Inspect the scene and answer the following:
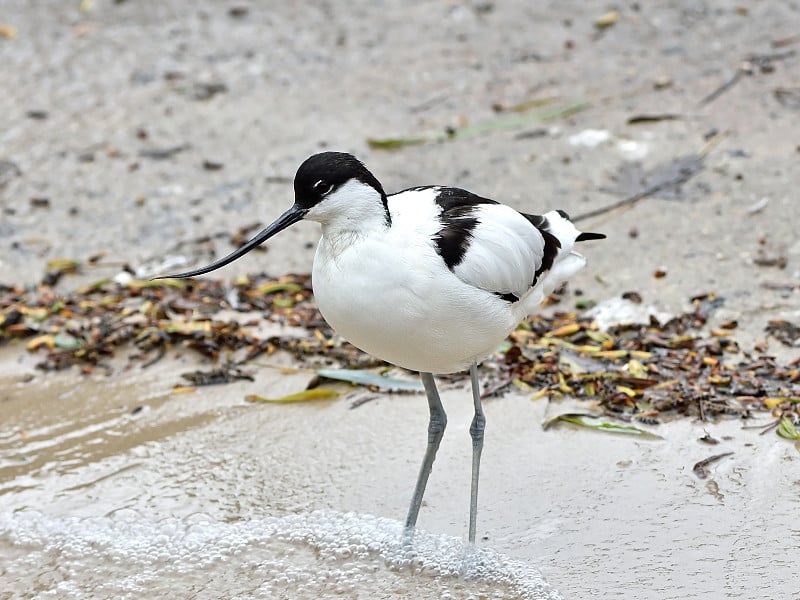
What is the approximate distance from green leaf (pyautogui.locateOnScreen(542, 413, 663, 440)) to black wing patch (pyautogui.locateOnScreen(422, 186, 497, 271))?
46.4 inches

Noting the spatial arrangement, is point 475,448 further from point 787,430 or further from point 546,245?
point 787,430

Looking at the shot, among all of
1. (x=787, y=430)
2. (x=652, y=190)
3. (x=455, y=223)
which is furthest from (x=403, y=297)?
(x=652, y=190)

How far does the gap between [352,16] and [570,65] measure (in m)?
2.14

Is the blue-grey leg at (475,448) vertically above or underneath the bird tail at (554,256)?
underneath

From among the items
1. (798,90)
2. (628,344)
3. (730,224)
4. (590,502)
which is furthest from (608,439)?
(798,90)

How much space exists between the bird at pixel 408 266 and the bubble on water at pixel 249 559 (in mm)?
243

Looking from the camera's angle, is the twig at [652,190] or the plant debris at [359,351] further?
the twig at [652,190]

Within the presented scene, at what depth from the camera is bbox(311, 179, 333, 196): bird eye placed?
3846 mm

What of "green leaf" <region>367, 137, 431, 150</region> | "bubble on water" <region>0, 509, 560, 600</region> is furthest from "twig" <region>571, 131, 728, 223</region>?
"bubble on water" <region>0, 509, 560, 600</region>

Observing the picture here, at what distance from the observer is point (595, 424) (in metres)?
4.82

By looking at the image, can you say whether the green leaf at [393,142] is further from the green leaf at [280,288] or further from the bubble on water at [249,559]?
the bubble on water at [249,559]

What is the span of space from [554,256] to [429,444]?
3.26ft

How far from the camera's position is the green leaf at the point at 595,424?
4730 mm

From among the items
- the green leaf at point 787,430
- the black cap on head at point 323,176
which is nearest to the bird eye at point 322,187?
the black cap on head at point 323,176
